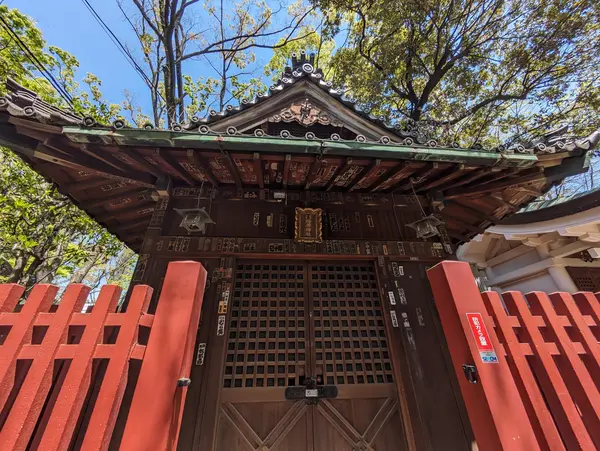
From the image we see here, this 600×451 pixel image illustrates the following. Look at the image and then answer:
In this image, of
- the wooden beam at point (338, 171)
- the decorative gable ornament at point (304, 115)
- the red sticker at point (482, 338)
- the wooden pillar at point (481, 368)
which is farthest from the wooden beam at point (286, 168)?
the red sticker at point (482, 338)

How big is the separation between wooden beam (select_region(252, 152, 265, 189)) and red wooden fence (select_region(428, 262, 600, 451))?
2.77 m

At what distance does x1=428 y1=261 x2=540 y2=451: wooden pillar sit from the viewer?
2.18 metres

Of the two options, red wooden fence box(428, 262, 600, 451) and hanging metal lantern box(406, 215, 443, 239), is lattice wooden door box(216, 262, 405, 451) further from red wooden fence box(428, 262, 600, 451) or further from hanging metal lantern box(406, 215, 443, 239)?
red wooden fence box(428, 262, 600, 451)

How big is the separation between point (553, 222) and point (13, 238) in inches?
645

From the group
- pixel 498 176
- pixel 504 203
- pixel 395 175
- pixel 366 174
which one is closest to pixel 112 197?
pixel 366 174

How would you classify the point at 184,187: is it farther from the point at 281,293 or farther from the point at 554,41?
the point at 554,41

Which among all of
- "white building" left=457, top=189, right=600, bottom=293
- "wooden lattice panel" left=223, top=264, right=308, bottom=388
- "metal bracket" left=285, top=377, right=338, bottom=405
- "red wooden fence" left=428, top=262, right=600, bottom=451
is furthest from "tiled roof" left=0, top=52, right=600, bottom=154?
"white building" left=457, top=189, right=600, bottom=293

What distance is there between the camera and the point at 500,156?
3.69 m

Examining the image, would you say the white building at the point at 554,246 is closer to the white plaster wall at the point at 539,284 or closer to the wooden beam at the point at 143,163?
the white plaster wall at the point at 539,284

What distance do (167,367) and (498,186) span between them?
5.38 metres

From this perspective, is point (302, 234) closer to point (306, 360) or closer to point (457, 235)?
point (306, 360)

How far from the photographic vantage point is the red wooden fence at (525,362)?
223 cm

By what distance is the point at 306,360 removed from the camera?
12.4 ft

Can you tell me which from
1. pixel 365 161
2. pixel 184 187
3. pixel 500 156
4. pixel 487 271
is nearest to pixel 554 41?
pixel 487 271
